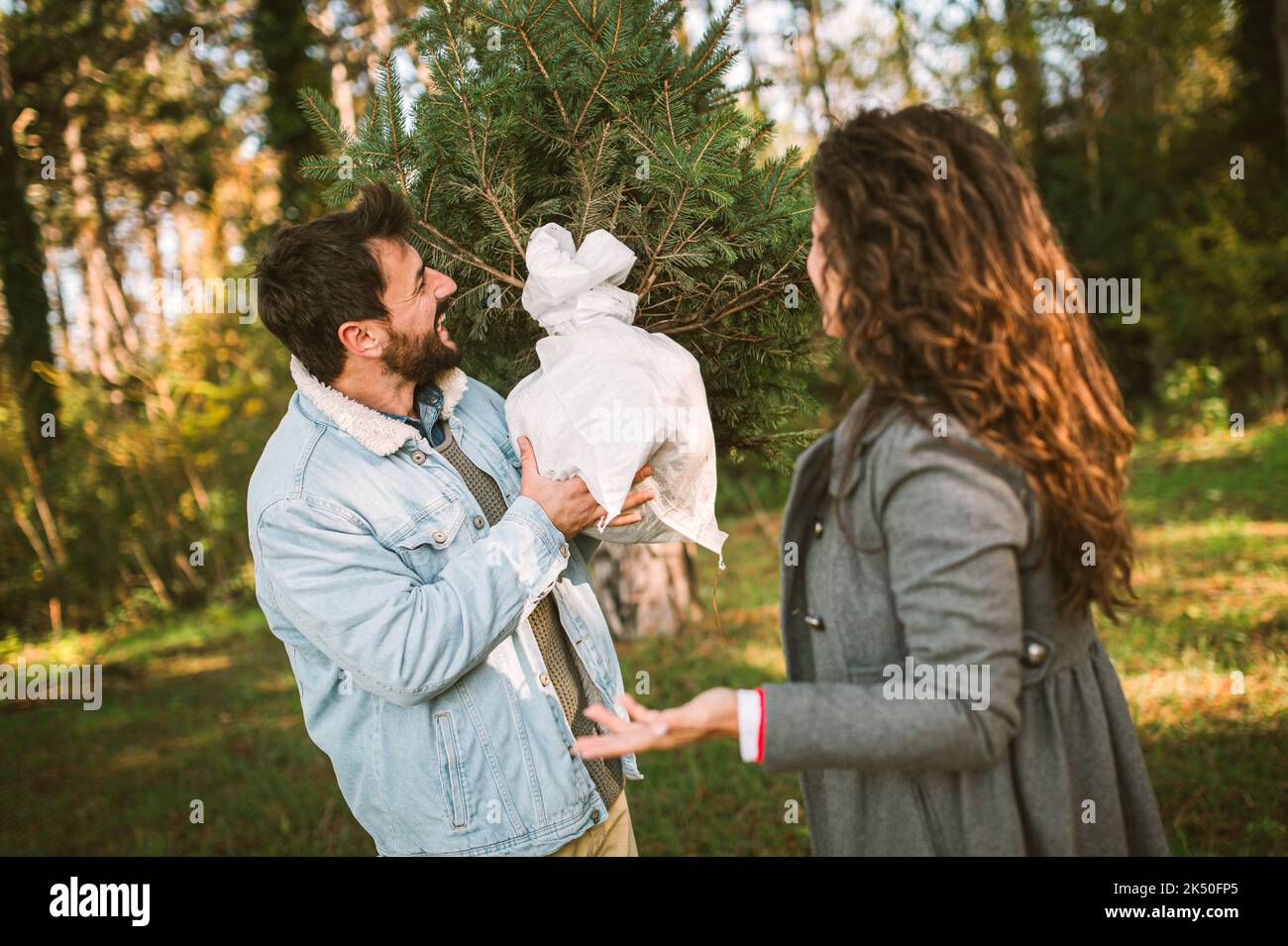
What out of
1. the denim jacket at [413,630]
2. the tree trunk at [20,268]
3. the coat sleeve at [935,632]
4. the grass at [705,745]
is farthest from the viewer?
the tree trunk at [20,268]

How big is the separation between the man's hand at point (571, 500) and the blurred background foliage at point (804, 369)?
753mm

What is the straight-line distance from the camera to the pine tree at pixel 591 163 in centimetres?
215

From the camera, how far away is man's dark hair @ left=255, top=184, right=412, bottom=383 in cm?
226

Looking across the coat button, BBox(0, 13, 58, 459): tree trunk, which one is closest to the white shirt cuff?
the coat button

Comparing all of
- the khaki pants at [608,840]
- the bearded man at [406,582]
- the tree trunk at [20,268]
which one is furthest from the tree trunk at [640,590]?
the tree trunk at [20,268]

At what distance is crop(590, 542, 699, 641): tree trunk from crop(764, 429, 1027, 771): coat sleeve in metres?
5.40

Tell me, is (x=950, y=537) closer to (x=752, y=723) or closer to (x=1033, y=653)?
(x=1033, y=653)

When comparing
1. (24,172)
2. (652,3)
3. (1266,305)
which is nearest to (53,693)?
(24,172)

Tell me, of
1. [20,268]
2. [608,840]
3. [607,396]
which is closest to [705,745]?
[608,840]

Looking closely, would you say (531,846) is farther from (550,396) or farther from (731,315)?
(731,315)

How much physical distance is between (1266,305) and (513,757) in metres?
13.9

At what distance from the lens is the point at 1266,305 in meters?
12.5

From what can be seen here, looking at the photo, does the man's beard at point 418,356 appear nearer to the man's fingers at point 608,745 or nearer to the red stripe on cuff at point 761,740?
the man's fingers at point 608,745

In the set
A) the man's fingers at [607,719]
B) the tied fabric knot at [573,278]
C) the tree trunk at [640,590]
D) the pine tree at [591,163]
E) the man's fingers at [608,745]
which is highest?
the pine tree at [591,163]
